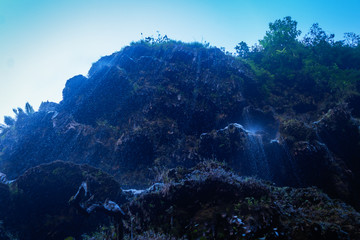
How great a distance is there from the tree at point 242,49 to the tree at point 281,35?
1681 millimetres

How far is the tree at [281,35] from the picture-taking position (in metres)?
19.5

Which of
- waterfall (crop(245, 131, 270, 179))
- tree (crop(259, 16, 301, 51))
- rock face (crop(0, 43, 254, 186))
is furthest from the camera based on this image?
tree (crop(259, 16, 301, 51))

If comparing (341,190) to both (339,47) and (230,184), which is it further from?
(339,47)

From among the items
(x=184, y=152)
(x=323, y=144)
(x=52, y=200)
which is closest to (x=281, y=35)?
(x=323, y=144)

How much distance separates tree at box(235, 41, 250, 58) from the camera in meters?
20.3

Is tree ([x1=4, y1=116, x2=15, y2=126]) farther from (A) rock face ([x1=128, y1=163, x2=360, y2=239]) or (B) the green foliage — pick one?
(B) the green foliage

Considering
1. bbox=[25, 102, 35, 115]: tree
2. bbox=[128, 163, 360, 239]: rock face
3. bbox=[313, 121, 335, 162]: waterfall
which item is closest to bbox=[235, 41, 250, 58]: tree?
bbox=[313, 121, 335, 162]: waterfall

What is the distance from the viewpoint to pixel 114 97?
1555 centimetres

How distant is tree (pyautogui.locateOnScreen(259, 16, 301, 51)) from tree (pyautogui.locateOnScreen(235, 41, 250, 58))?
5.52 feet

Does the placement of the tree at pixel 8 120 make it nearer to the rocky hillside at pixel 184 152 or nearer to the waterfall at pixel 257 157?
the rocky hillside at pixel 184 152

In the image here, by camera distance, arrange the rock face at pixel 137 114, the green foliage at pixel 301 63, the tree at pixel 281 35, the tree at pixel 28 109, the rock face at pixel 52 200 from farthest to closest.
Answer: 1. the tree at pixel 281 35
2. the tree at pixel 28 109
3. the green foliage at pixel 301 63
4. the rock face at pixel 137 114
5. the rock face at pixel 52 200

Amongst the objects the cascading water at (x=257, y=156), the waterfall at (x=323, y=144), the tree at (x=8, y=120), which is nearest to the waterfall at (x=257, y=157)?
the cascading water at (x=257, y=156)

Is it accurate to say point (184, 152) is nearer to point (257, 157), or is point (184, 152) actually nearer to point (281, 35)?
point (257, 157)

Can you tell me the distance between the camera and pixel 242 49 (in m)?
20.5
